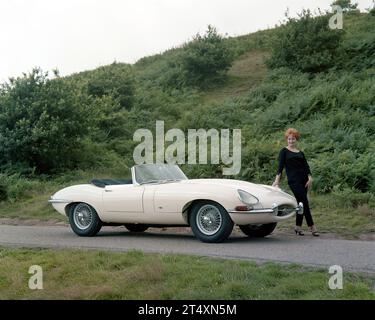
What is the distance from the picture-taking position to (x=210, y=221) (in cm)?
888

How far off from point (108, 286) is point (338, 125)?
13851mm

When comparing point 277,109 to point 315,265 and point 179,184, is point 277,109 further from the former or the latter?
point 315,265

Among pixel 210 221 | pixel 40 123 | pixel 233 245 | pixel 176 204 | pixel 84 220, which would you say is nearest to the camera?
pixel 233 245

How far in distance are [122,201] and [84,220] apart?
1.11 metres

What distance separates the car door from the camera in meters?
9.61

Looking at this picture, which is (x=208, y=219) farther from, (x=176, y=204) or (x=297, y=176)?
(x=297, y=176)

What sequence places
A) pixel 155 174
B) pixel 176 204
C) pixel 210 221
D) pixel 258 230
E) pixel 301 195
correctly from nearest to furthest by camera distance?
1. pixel 210 221
2. pixel 176 204
3. pixel 301 195
4. pixel 258 230
5. pixel 155 174

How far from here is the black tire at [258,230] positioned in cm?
965

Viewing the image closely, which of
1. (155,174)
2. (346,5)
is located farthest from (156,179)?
(346,5)

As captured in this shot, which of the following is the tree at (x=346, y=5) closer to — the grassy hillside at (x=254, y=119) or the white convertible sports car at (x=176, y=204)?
the grassy hillside at (x=254, y=119)

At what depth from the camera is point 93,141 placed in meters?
23.8

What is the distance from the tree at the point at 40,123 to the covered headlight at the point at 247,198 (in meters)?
12.0
